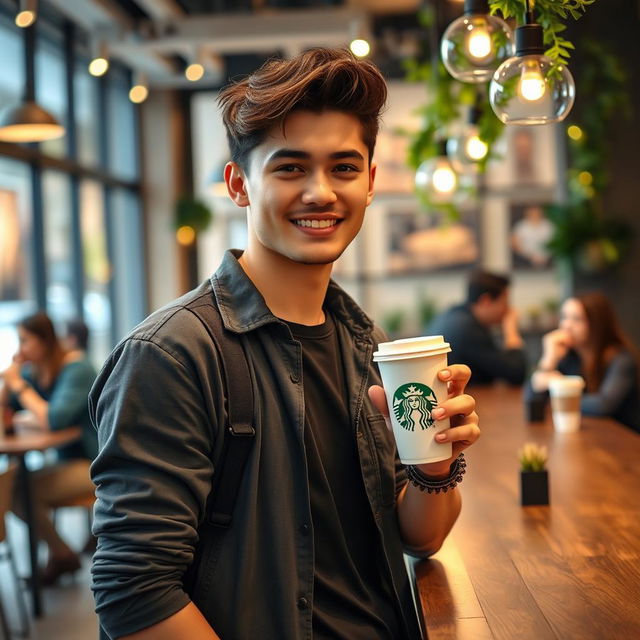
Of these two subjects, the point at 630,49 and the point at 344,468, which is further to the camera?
the point at 630,49

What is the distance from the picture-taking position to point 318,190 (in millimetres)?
1532

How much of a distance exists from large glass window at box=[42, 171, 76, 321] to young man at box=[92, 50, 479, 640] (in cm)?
591

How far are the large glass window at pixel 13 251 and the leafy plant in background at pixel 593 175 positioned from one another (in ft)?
12.8

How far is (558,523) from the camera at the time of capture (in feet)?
7.21

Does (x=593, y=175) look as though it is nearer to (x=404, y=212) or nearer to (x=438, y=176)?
(x=438, y=176)

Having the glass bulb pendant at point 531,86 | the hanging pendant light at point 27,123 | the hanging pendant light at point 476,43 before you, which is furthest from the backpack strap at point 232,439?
the hanging pendant light at point 27,123

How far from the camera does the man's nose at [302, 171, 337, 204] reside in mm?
1531

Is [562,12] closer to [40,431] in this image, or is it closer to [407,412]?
[407,412]

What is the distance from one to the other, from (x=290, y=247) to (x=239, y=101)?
0.28m

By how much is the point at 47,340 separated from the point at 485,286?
2.65 meters

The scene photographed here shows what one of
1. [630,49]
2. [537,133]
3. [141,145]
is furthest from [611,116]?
[141,145]

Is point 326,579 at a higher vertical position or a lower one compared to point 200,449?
lower

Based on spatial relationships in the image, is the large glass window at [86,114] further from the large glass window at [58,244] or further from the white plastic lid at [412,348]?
the white plastic lid at [412,348]

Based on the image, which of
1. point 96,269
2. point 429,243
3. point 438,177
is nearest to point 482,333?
point 438,177
